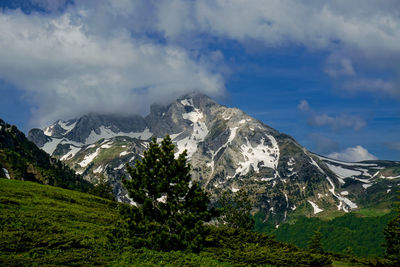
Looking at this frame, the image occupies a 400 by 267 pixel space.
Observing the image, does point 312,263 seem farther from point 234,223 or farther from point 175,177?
point 234,223

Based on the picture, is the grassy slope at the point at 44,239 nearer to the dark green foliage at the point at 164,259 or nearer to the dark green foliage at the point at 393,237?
the dark green foliage at the point at 164,259

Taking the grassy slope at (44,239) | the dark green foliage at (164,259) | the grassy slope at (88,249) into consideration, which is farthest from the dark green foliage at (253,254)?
the grassy slope at (44,239)

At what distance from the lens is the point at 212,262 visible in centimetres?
3222

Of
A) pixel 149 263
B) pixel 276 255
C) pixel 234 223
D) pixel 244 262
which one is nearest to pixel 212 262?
pixel 244 262

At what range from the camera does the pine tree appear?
37.4 m

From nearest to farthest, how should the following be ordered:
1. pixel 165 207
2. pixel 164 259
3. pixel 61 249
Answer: pixel 61 249 < pixel 164 259 < pixel 165 207

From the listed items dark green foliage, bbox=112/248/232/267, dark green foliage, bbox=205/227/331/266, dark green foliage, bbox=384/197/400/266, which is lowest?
dark green foliage, bbox=112/248/232/267

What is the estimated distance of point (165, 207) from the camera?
40719mm

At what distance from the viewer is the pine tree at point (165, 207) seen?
37.4 meters

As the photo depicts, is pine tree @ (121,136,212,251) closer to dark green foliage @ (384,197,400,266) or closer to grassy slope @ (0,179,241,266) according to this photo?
grassy slope @ (0,179,241,266)

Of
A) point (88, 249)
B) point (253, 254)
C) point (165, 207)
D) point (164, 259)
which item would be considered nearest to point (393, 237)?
point (253, 254)

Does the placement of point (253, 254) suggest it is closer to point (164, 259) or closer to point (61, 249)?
point (164, 259)

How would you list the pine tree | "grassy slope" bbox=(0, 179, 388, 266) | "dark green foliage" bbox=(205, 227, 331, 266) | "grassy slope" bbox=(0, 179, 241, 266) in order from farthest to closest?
the pine tree
"dark green foliage" bbox=(205, 227, 331, 266)
"grassy slope" bbox=(0, 179, 388, 266)
"grassy slope" bbox=(0, 179, 241, 266)

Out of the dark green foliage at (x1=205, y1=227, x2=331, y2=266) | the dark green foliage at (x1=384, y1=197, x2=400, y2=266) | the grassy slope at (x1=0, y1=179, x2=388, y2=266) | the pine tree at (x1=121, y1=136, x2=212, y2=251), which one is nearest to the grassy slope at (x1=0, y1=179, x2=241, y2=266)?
the grassy slope at (x1=0, y1=179, x2=388, y2=266)
